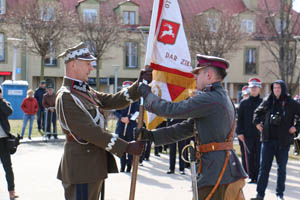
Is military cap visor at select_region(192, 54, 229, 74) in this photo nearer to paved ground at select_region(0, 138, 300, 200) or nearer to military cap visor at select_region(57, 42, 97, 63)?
military cap visor at select_region(57, 42, 97, 63)

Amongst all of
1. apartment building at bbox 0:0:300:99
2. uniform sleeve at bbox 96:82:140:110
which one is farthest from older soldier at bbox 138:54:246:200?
apartment building at bbox 0:0:300:99

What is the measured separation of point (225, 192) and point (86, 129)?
1458mm

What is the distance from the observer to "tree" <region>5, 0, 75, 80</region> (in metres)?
27.0

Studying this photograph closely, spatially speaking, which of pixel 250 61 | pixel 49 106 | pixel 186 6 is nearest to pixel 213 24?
pixel 186 6

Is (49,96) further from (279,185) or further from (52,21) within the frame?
(52,21)

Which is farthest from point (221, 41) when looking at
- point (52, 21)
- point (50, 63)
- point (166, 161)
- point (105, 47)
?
point (166, 161)

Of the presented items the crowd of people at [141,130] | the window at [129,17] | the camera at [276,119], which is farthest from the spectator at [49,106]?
the window at [129,17]

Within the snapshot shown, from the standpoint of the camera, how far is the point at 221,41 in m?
30.6

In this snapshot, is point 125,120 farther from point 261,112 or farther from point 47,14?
point 47,14

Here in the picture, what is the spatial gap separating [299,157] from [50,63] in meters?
26.3

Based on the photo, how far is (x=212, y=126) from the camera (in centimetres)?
414

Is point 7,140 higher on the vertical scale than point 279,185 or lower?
higher

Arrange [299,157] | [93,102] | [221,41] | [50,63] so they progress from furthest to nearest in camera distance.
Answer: [50,63] → [221,41] → [299,157] → [93,102]

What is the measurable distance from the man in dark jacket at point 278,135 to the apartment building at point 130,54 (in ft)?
82.8
